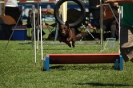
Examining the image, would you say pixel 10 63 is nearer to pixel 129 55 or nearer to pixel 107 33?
pixel 129 55

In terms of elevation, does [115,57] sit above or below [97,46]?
above

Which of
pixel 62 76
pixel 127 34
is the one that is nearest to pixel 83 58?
pixel 62 76

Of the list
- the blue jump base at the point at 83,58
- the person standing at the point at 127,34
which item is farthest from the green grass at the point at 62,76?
the person standing at the point at 127,34

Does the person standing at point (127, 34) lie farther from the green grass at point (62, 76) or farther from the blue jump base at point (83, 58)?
the blue jump base at point (83, 58)

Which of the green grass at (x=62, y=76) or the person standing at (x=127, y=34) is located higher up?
the person standing at (x=127, y=34)

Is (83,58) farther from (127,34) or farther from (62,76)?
(127,34)

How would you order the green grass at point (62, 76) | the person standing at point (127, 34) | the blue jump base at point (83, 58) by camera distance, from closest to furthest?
the person standing at point (127, 34) < the green grass at point (62, 76) < the blue jump base at point (83, 58)

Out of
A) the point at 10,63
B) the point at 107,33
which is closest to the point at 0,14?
the point at 107,33

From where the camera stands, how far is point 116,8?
58.0 ft

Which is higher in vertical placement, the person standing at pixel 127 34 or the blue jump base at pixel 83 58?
the person standing at pixel 127 34

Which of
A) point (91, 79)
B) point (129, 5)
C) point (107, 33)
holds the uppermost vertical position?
point (129, 5)

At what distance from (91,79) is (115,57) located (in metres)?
1.48

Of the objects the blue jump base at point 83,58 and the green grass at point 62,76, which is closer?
the green grass at point 62,76

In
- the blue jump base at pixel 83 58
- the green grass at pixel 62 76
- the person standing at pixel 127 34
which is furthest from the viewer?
the blue jump base at pixel 83 58
